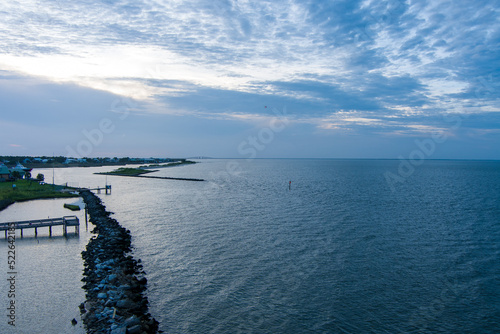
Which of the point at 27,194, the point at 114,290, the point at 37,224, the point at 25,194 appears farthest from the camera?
the point at 27,194

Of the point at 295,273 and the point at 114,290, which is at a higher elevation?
the point at 114,290

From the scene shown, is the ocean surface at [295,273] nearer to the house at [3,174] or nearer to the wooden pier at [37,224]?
the wooden pier at [37,224]

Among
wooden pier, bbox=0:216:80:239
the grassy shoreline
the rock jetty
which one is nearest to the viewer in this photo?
the rock jetty

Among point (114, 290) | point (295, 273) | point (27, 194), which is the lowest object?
point (295, 273)

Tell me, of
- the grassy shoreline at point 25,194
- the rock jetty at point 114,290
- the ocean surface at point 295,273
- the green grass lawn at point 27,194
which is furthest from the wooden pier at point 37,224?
the green grass lawn at point 27,194

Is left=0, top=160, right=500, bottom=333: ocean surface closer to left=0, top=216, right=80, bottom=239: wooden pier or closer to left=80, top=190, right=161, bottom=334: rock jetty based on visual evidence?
left=80, top=190, right=161, bottom=334: rock jetty

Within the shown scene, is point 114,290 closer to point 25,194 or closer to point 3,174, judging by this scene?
point 25,194

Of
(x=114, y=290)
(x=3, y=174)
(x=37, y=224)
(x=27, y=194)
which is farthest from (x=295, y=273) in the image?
(x=3, y=174)

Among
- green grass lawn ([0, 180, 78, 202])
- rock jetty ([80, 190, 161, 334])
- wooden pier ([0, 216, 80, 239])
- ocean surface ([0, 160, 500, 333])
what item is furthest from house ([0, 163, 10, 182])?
rock jetty ([80, 190, 161, 334])

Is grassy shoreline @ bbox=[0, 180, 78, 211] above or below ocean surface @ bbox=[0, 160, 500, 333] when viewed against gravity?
above
